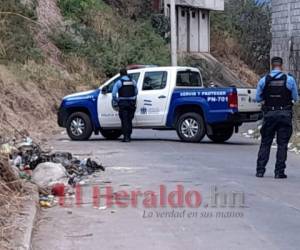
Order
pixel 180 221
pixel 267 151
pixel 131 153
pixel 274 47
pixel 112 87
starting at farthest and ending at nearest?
pixel 274 47 → pixel 112 87 → pixel 131 153 → pixel 267 151 → pixel 180 221

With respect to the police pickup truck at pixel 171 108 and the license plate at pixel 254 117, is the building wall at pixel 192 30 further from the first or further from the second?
the license plate at pixel 254 117

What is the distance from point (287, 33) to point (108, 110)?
32.0 feet

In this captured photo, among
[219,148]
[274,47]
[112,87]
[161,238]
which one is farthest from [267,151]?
[274,47]

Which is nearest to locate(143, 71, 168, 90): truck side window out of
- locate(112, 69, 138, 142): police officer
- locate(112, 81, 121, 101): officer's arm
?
locate(112, 69, 138, 142): police officer

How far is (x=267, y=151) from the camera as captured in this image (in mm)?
12844

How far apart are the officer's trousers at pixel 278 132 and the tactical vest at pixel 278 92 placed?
0.13m

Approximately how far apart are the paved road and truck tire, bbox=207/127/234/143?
492cm

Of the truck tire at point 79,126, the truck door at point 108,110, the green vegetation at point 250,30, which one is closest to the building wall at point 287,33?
the truck door at point 108,110

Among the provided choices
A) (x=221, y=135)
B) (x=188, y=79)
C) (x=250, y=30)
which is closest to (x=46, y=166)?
(x=221, y=135)

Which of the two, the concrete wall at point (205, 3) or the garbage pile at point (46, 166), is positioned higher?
the concrete wall at point (205, 3)

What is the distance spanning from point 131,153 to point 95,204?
22.1 feet

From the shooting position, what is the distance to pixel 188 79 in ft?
69.4

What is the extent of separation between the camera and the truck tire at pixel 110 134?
21728 mm

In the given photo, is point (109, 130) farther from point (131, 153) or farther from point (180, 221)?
point (180, 221)
